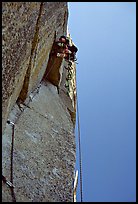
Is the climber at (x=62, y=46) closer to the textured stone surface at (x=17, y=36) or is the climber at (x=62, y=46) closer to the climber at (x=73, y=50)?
the climber at (x=73, y=50)

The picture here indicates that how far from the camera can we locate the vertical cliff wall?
7.51ft

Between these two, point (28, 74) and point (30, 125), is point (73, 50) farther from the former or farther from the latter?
point (30, 125)

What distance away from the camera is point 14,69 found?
8.48 feet

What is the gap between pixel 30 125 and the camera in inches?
130

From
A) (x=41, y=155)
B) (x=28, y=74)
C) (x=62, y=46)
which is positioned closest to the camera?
(x=41, y=155)

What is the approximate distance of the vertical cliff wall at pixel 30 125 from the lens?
7.51 ft

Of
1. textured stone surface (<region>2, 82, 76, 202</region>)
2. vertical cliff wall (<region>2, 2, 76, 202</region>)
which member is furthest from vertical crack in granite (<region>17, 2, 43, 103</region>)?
textured stone surface (<region>2, 82, 76, 202</region>)

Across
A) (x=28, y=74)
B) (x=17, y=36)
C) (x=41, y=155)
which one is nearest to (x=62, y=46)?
(x=28, y=74)

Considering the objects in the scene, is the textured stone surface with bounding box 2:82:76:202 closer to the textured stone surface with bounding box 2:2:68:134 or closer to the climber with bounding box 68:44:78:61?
the textured stone surface with bounding box 2:2:68:134

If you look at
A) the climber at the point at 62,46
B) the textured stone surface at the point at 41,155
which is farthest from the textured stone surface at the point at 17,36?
the climber at the point at 62,46

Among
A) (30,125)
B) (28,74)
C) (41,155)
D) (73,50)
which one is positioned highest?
(73,50)

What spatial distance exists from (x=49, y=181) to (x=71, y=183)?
0.36 metres

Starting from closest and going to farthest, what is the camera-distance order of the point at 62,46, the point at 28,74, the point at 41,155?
the point at 41,155, the point at 28,74, the point at 62,46

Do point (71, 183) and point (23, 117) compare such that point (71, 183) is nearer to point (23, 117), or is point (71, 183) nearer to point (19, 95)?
point (23, 117)
